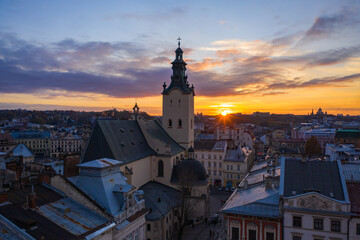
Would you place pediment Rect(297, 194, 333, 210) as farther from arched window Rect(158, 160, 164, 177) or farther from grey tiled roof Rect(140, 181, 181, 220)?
arched window Rect(158, 160, 164, 177)

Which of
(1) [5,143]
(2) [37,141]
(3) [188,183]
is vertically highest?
(1) [5,143]

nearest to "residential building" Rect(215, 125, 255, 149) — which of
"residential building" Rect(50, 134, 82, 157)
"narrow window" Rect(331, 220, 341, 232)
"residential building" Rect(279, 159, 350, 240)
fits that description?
"residential building" Rect(50, 134, 82, 157)

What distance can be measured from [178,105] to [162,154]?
13658mm

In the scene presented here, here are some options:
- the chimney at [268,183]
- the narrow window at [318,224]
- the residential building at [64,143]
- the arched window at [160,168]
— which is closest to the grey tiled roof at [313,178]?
Answer: the narrow window at [318,224]

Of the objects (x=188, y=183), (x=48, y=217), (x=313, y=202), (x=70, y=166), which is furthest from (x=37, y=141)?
(x=313, y=202)

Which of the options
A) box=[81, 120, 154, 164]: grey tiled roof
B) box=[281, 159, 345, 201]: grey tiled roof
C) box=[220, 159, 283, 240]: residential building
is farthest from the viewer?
box=[81, 120, 154, 164]: grey tiled roof

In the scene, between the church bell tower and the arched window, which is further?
the church bell tower

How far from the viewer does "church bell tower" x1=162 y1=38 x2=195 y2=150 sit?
5484 cm

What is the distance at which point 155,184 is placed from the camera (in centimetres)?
4369

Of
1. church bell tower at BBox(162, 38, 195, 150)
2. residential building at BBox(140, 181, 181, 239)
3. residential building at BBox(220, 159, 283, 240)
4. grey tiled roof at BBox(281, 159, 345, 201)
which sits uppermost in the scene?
church bell tower at BBox(162, 38, 195, 150)

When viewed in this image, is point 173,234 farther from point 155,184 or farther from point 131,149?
point 131,149

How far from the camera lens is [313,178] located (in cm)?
2580

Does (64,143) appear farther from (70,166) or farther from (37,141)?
(70,166)

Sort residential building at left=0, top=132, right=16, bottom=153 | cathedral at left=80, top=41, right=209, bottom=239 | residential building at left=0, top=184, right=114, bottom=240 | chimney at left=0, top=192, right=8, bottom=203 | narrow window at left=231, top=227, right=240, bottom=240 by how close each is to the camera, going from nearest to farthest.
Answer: residential building at left=0, top=184, right=114, bottom=240, chimney at left=0, top=192, right=8, bottom=203, narrow window at left=231, top=227, right=240, bottom=240, cathedral at left=80, top=41, right=209, bottom=239, residential building at left=0, top=132, right=16, bottom=153
